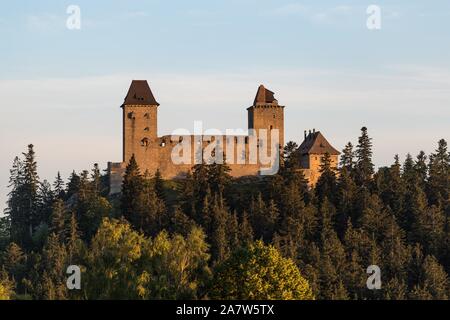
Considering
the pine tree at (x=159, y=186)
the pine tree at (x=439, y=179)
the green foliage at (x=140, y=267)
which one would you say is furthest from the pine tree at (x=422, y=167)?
the green foliage at (x=140, y=267)

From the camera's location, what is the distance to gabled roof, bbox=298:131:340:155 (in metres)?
123

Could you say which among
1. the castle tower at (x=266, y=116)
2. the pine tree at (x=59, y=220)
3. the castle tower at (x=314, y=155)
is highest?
the castle tower at (x=266, y=116)

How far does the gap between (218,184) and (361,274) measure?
1648 cm

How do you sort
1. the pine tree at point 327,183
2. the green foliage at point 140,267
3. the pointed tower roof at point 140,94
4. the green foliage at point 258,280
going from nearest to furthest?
the green foliage at point 258,280 → the green foliage at point 140,267 → the pine tree at point 327,183 → the pointed tower roof at point 140,94

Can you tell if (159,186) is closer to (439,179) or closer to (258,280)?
(439,179)

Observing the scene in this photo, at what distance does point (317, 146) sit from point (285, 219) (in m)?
11.7

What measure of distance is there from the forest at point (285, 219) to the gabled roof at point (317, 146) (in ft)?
7.42

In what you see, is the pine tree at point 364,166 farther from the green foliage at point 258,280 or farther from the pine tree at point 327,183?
the green foliage at point 258,280

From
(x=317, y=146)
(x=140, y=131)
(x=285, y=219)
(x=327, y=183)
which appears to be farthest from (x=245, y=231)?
(x=317, y=146)

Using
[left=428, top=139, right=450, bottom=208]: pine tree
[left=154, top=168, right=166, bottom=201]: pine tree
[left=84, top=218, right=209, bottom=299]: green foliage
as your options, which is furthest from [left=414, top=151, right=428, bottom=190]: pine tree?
[left=84, top=218, right=209, bottom=299]: green foliage

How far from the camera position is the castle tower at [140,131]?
117 m
